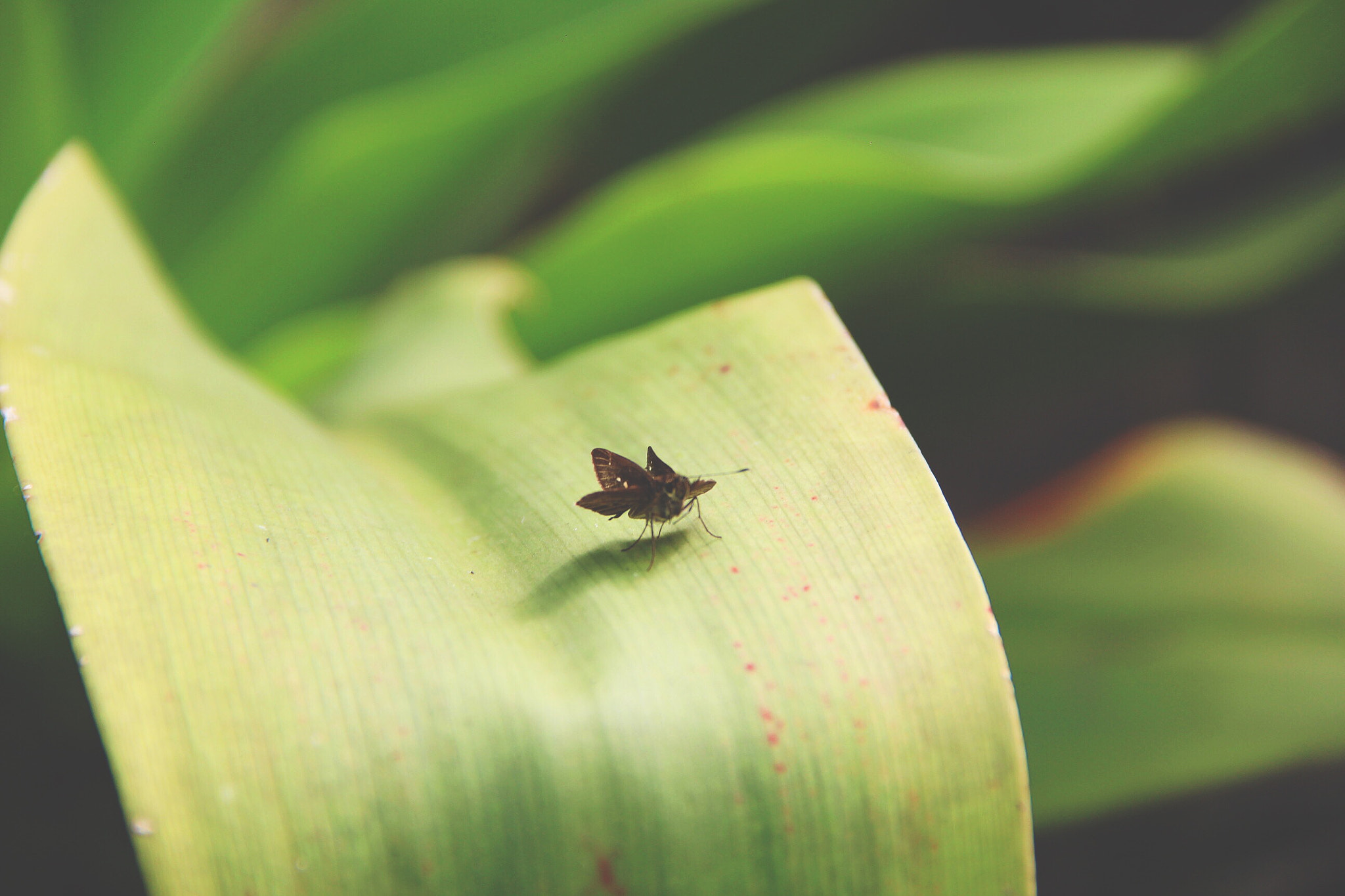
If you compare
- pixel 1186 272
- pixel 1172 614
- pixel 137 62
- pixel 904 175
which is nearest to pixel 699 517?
A: pixel 904 175

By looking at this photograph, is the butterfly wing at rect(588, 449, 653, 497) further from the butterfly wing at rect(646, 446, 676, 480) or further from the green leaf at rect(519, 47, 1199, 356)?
the green leaf at rect(519, 47, 1199, 356)

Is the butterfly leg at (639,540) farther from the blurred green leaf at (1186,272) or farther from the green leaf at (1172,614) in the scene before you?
the blurred green leaf at (1186,272)

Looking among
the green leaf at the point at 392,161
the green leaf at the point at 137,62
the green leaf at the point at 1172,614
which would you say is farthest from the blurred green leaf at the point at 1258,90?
the green leaf at the point at 137,62

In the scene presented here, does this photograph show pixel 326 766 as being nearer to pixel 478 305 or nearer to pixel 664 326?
pixel 664 326

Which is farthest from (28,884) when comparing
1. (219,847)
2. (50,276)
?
(219,847)

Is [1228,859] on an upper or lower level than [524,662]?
lower

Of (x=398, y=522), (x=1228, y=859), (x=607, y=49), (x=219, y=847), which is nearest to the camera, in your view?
(x=219, y=847)

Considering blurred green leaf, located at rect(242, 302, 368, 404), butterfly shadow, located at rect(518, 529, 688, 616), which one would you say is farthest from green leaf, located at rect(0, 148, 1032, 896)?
blurred green leaf, located at rect(242, 302, 368, 404)
